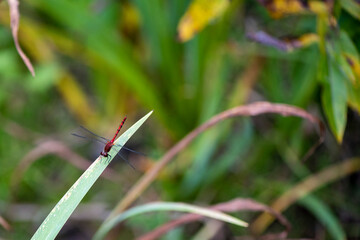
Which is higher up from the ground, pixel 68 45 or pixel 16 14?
pixel 68 45

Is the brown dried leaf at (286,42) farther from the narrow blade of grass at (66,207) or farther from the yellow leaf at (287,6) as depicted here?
the narrow blade of grass at (66,207)

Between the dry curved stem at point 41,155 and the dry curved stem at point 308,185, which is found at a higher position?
the dry curved stem at point 41,155

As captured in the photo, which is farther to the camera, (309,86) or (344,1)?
(309,86)

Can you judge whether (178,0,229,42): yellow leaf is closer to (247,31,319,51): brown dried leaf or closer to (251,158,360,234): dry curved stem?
(247,31,319,51): brown dried leaf

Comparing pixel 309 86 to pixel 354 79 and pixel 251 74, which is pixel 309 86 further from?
pixel 354 79

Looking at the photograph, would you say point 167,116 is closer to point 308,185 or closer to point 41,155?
point 41,155

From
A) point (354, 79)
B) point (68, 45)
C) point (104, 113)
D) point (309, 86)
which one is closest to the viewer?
point (354, 79)

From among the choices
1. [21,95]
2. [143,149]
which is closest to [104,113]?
[143,149]

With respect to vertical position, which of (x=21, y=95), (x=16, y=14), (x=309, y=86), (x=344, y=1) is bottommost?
(x=344, y=1)

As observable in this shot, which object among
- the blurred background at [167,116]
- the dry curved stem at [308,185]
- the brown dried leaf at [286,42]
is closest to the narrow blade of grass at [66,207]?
the brown dried leaf at [286,42]
